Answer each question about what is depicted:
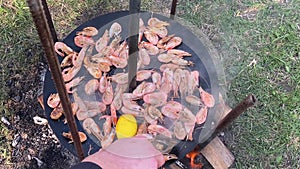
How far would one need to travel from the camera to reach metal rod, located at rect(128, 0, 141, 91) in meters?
1.04

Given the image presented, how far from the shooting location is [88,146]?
1229 mm

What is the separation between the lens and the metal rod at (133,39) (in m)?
1.04

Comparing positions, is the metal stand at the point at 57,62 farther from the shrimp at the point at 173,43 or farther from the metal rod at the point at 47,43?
the shrimp at the point at 173,43

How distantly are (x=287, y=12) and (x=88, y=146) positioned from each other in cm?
127

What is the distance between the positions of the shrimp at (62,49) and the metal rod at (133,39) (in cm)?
26

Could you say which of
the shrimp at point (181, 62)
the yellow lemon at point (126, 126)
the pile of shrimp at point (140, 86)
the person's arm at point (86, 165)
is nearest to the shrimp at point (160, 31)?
the pile of shrimp at point (140, 86)

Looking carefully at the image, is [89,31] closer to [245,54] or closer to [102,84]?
[102,84]

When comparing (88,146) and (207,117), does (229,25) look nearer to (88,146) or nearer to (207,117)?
(207,117)

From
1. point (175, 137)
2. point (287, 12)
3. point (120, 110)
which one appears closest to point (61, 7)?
point (120, 110)

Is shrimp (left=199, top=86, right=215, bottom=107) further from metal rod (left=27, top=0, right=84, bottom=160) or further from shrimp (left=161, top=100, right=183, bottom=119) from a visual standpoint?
metal rod (left=27, top=0, right=84, bottom=160)

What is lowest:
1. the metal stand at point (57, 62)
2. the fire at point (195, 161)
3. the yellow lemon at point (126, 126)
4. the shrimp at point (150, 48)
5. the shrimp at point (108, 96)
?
the fire at point (195, 161)

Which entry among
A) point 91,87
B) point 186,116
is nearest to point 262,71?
point 186,116

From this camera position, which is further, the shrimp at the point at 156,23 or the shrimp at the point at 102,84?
the shrimp at the point at 156,23

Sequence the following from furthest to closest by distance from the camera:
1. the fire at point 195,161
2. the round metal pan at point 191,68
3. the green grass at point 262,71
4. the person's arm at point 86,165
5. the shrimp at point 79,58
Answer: the green grass at point 262,71, the fire at point 195,161, the shrimp at point 79,58, the round metal pan at point 191,68, the person's arm at point 86,165
